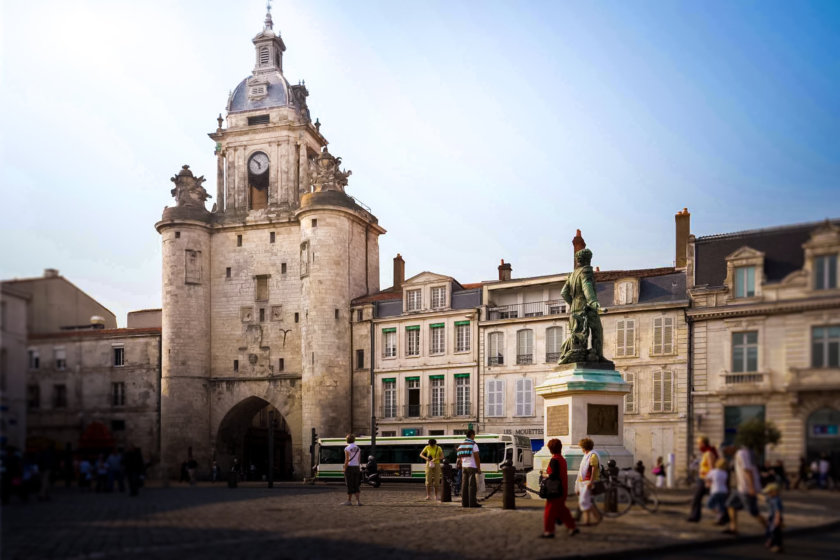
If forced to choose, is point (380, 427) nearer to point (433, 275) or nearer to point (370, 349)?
point (370, 349)

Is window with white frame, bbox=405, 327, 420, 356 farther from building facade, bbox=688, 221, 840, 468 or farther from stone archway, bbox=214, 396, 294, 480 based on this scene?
building facade, bbox=688, 221, 840, 468

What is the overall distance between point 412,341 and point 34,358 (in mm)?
44848

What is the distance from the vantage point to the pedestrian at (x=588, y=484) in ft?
55.3

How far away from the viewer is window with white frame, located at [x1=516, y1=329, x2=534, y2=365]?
53.2 metres

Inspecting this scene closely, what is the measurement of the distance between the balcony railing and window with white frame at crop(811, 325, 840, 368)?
38.4 meters

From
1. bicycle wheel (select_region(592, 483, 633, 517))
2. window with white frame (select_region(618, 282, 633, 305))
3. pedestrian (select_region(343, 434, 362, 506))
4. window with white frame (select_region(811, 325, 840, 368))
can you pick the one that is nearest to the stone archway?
window with white frame (select_region(618, 282, 633, 305))

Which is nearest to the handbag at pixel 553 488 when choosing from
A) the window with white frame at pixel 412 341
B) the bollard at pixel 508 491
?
the bollard at pixel 508 491

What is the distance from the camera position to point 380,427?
5756 cm

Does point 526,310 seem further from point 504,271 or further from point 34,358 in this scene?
point 34,358

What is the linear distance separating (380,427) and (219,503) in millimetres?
43158

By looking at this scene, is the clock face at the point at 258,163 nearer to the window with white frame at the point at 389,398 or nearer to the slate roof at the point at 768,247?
the window with white frame at the point at 389,398

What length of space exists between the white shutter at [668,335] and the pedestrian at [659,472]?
20218mm

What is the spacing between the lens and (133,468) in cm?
1391

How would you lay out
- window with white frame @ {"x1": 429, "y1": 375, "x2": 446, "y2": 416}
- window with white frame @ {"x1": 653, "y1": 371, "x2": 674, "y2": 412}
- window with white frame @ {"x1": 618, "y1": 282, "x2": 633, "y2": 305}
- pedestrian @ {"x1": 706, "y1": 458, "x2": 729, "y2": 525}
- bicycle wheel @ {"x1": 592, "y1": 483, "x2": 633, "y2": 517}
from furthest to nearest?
window with white frame @ {"x1": 429, "y1": 375, "x2": 446, "y2": 416}, window with white frame @ {"x1": 618, "y1": 282, "x2": 633, "y2": 305}, window with white frame @ {"x1": 653, "y1": 371, "x2": 674, "y2": 412}, bicycle wheel @ {"x1": 592, "y1": 483, "x2": 633, "y2": 517}, pedestrian @ {"x1": 706, "y1": 458, "x2": 729, "y2": 525}
